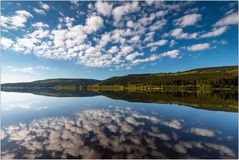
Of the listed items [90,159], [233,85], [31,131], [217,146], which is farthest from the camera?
[233,85]

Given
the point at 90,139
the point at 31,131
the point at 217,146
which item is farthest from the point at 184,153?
the point at 31,131

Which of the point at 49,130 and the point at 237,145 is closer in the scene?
the point at 237,145

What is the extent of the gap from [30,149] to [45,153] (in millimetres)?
1774

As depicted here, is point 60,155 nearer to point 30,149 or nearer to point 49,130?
point 30,149

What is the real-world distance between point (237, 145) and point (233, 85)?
14338 centimetres

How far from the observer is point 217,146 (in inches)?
642

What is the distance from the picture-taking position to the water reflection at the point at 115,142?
1480 centimetres

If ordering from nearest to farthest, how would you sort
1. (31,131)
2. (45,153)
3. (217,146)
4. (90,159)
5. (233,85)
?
(90,159) → (45,153) → (217,146) → (31,131) → (233,85)

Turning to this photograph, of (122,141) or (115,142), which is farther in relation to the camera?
(122,141)

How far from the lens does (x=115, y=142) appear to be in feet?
57.7

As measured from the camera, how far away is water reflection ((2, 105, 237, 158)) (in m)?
14.8

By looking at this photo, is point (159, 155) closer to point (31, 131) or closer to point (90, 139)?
point (90, 139)

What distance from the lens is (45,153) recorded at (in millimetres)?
15133

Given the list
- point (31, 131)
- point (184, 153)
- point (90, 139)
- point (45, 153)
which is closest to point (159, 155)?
point (184, 153)
